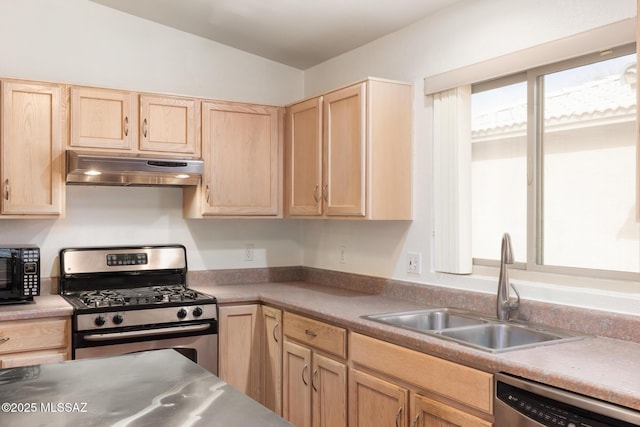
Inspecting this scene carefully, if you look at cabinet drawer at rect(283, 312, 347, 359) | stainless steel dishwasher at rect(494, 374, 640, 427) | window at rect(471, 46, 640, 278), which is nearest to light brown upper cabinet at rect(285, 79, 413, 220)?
window at rect(471, 46, 640, 278)

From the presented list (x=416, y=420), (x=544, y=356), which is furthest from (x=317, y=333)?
(x=544, y=356)

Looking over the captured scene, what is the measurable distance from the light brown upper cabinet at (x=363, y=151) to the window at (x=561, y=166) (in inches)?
15.6

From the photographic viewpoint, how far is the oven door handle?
303cm

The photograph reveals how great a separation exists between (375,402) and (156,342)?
4.39 ft

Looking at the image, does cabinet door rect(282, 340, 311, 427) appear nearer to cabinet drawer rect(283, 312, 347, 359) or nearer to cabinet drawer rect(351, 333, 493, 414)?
cabinet drawer rect(283, 312, 347, 359)

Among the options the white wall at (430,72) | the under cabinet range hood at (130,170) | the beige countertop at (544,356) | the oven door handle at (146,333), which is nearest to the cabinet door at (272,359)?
the beige countertop at (544,356)

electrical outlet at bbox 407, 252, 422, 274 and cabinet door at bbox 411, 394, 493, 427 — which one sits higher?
electrical outlet at bbox 407, 252, 422, 274

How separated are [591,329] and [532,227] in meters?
0.56

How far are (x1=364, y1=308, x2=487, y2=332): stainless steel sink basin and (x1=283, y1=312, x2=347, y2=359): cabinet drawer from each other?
21 centimetres

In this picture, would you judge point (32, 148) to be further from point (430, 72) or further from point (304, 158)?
point (430, 72)

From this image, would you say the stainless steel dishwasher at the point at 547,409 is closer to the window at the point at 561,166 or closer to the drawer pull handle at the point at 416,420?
the drawer pull handle at the point at 416,420

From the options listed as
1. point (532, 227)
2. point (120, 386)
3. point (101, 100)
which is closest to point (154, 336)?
point (101, 100)

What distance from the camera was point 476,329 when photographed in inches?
101

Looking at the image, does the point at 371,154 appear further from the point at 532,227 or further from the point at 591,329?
the point at 591,329
